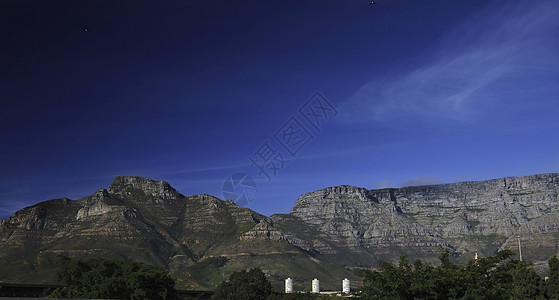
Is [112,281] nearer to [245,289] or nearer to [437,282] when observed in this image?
[245,289]

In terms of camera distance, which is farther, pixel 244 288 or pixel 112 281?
pixel 244 288

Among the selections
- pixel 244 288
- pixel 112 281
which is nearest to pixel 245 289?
pixel 244 288

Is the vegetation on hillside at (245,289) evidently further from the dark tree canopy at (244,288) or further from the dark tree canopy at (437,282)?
the dark tree canopy at (437,282)

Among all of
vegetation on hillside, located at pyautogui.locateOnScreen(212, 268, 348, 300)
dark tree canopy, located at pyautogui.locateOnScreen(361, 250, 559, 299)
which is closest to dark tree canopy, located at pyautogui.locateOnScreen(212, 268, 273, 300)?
vegetation on hillside, located at pyautogui.locateOnScreen(212, 268, 348, 300)

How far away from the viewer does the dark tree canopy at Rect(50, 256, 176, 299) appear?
73.3m

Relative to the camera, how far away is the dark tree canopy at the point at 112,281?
73.3m

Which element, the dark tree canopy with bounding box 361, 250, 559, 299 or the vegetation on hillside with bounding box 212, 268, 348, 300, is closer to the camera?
the dark tree canopy with bounding box 361, 250, 559, 299

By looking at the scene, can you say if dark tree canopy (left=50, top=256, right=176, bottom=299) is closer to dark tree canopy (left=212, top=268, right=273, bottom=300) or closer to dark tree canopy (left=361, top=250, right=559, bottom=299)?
dark tree canopy (left=212, top=268, right=273, bottom=300)

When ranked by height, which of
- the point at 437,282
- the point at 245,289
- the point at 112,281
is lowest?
the point at 245,289

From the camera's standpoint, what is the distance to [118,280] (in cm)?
7406

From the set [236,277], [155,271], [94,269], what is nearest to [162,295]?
[155,271]

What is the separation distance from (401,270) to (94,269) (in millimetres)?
48476

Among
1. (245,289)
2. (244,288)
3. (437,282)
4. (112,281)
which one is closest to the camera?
(437,282)

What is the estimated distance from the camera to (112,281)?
2891 inches
